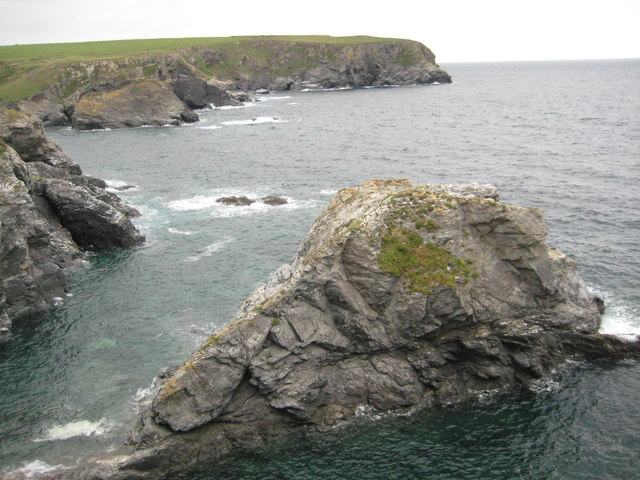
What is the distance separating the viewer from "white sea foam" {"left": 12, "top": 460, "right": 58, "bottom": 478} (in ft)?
90.7

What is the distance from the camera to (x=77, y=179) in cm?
6397

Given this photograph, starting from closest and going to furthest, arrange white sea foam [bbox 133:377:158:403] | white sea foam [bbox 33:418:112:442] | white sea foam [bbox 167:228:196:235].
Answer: white sea foam [bbox 33:418:112:442] → white sea foam [bbox 133:377:158:403] → white sea foam [bbox 167:228:196:235]

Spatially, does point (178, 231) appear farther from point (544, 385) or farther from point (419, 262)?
point (544, 385)

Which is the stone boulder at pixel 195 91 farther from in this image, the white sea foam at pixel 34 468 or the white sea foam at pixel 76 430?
the white sea foam at pixel 34 468

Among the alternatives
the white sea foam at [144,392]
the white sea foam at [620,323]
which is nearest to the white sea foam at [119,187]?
the white sea foam at [144,392]

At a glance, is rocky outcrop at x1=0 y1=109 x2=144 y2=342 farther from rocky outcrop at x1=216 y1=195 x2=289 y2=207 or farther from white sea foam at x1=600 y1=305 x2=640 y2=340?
white sea foam at x1=600 y1=305 x2=640 y2=340

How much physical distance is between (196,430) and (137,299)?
1997cm

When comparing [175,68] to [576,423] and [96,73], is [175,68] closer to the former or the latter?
[96,73]

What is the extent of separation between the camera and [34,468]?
28109 mm

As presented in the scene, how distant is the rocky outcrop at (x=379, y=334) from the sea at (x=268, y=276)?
153cm

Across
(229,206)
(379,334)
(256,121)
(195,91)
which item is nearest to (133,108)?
(195,91)

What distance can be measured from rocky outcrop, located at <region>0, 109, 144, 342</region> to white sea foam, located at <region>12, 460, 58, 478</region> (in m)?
14.8

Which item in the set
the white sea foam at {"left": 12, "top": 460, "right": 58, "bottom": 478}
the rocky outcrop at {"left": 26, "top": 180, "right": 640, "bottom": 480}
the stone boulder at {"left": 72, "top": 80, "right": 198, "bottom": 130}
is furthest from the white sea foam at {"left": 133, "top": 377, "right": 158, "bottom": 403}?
the stone boulder at {"left": 72, "top": 80, "right": 198, "bottom": 130}

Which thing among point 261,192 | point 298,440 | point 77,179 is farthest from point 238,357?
point 261,192
